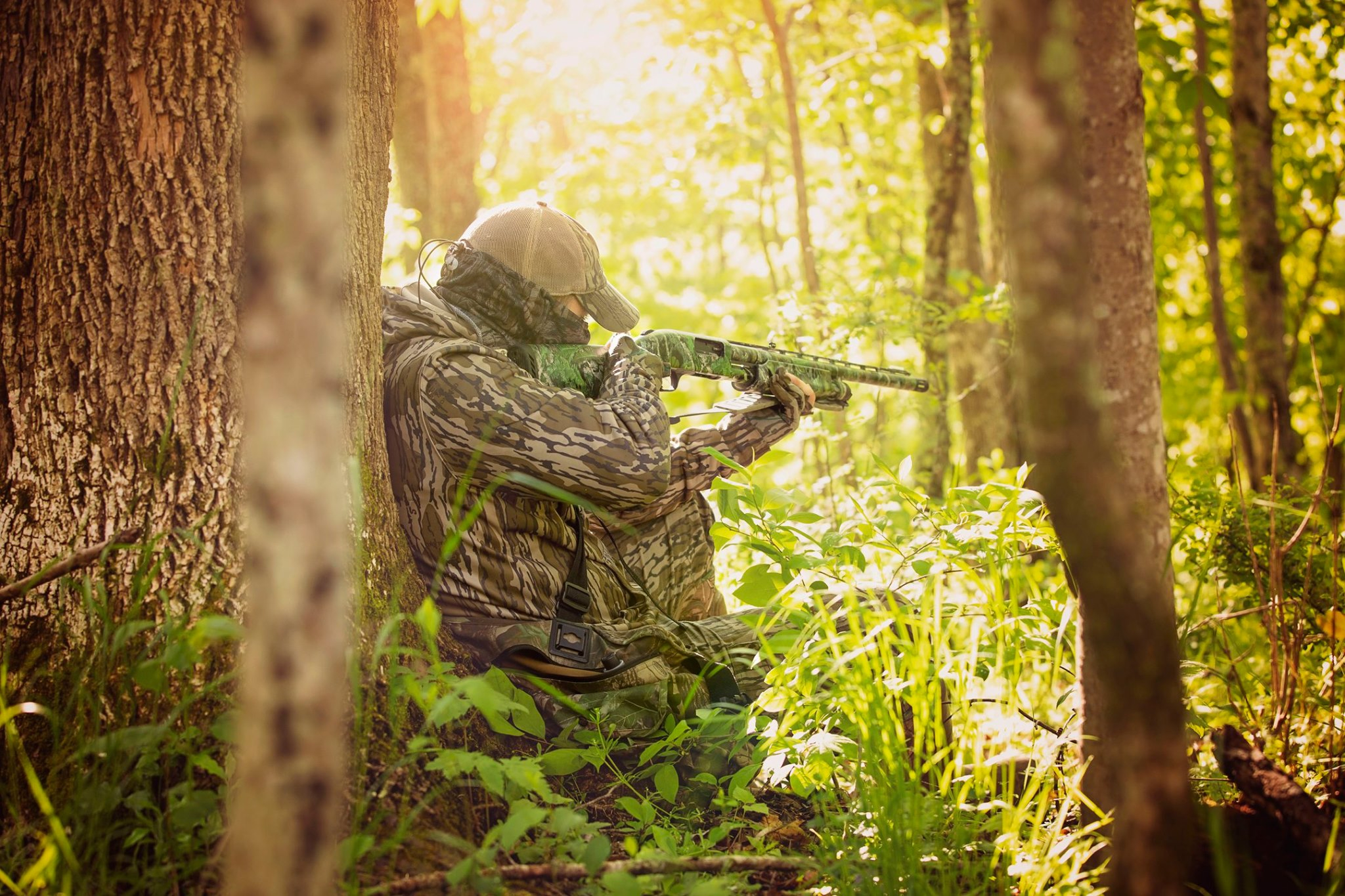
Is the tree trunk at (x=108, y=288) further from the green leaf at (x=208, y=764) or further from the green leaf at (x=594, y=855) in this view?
the green leaf at (x=594, y=855)

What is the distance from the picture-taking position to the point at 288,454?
107 cm

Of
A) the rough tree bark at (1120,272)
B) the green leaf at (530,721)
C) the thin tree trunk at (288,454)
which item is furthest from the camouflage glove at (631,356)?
the thin tree trunk at (288,454)

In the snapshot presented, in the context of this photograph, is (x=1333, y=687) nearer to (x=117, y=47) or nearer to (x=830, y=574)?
(x=830, y=574)

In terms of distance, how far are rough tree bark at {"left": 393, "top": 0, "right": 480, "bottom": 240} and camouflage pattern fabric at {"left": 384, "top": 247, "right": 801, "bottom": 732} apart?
14.2 feet

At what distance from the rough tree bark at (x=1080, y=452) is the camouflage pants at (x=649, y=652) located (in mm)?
891

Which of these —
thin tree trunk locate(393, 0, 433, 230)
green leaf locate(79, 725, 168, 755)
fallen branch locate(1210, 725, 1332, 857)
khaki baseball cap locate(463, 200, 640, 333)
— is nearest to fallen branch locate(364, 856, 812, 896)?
green leaf locate(79, 725, 168, 755)

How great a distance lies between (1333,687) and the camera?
2344 millimetres

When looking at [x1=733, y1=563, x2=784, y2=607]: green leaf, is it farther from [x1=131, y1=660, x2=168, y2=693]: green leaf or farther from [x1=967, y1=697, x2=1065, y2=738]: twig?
[x1=131, y1=660, x2=168, y2=693]: green leaf

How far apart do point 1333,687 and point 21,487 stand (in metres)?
3.09

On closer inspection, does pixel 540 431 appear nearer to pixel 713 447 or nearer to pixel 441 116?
pixel 713 447

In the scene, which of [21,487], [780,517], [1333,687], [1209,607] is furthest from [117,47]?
[1209,607]

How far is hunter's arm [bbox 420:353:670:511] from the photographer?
249cm

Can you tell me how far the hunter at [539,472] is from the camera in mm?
2502

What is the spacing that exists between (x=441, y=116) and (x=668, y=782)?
6.01 metres
